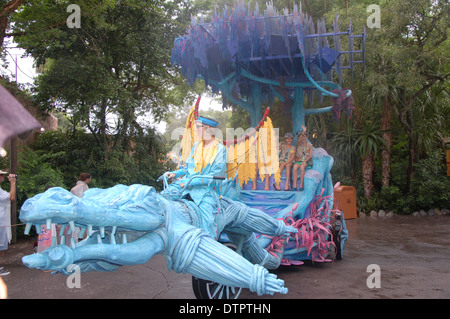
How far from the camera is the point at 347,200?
41.1 feet

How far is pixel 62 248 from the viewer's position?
255cm

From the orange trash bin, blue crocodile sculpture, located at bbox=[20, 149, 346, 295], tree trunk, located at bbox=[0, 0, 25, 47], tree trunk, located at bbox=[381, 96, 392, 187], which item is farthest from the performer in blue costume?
tree trunk, located at bbox=[381, 96, 392, 187]

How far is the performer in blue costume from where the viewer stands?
3.62m

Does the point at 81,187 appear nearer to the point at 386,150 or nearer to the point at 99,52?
the point at 99,52

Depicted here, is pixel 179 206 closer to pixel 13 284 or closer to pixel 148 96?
pixel 13 284

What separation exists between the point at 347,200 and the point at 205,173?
9642mm

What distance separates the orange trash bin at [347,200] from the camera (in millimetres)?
12289

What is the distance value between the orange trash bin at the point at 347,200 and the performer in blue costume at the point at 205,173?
29.7 ft

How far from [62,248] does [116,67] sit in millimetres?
9733
